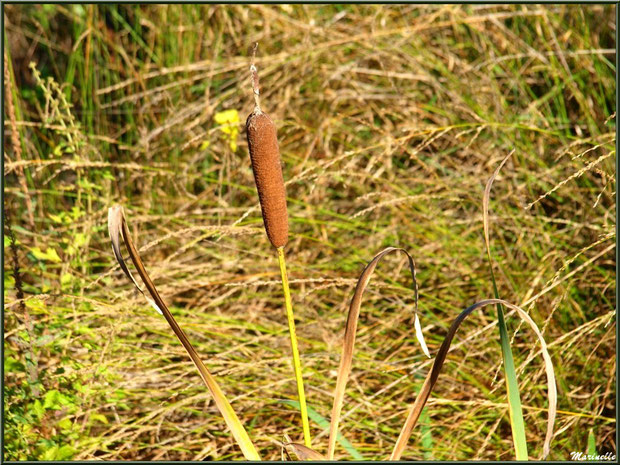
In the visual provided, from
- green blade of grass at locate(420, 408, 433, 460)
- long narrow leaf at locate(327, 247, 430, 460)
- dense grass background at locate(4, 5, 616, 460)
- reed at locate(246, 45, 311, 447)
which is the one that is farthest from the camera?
dense grass background at locate(4, 5, 616, 460)

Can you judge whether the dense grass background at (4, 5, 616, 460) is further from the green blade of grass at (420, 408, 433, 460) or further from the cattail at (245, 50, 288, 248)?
the cattail at (245, 50, 288, 248)

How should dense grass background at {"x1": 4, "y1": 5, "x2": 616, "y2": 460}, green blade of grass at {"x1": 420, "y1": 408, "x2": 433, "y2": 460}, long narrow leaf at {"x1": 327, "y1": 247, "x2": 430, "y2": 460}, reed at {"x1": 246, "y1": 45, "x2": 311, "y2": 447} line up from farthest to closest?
dense grass background at {"x1": 4, "y1": 5, "x2": 616, "y2": 460} → green blade of grass at {"x1": 420, "y1": 408, "x2": 433, "y2": 460} → long narrow leaf at {"x1": 327, "y1": 247, "x2": 430, "y2": 460} → reed at {"x1": 246, "y1": 45, "x2": 311, "y2": 447}

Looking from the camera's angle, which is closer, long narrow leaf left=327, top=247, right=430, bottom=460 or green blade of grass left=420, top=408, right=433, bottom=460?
long narrow leaf left=327, top=247, right=430, bottom=460

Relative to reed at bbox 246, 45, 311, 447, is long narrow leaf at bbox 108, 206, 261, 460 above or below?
below

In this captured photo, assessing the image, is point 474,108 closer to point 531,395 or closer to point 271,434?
point 531,395

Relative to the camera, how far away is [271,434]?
165cm

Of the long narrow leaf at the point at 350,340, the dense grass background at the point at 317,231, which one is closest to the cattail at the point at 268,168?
the long narrow leaf at the point at 350,340

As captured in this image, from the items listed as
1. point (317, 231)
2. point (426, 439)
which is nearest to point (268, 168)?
point (426, 439)

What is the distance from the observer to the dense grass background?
1564mm

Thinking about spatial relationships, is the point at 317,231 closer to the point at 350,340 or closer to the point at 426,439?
the point at 426,439

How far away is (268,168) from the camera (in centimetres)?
86

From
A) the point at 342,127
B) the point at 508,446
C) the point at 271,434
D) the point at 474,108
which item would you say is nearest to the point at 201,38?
the point at 342,127

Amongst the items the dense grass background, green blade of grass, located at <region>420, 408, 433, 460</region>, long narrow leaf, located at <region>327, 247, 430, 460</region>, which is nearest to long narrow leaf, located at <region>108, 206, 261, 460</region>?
long narrow leaf, located at <region>327, 247, 430, 460</region>

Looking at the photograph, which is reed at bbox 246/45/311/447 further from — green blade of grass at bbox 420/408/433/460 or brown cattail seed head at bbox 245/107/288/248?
green blade of grass at bbox 420/408/433/460
